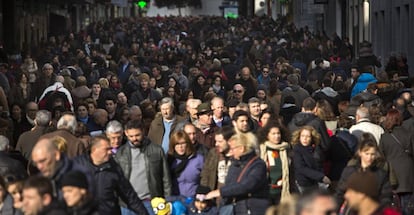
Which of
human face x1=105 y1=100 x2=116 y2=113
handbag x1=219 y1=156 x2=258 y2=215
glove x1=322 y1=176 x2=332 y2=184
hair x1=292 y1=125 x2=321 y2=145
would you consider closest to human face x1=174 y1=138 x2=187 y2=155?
handbag x1=219 y1=156 x2=258 y2=215

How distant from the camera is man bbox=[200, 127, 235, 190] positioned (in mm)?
13859

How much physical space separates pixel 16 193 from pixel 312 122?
567 centimetres

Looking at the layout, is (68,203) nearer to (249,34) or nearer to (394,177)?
(394,177)

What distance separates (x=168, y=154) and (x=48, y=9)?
4961 centimetres

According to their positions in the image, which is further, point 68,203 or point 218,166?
point 218,166

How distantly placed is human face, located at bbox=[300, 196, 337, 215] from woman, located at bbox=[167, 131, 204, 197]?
6.30 meters

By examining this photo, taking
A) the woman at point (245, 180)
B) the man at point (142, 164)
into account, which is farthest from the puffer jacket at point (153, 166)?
the woman at point (245, 180)

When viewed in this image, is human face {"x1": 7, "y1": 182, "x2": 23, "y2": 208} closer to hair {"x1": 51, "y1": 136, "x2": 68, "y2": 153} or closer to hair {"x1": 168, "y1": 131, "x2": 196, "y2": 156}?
hair {"x1": 51, "y1": 136, "x2": 68, "y2": 153}

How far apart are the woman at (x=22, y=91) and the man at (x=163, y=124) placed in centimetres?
756

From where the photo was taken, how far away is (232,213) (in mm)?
13141

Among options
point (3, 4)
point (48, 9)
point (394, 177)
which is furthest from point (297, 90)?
point (48, 9)

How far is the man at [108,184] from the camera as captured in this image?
40.0ft

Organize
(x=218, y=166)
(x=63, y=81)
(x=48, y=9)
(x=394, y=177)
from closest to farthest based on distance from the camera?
(x=218, y=166), (x=394, y=177), (x=63, y=81), (x=48, y=9)

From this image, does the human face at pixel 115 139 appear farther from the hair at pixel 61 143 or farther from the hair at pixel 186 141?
the hair at pixel 61 143
